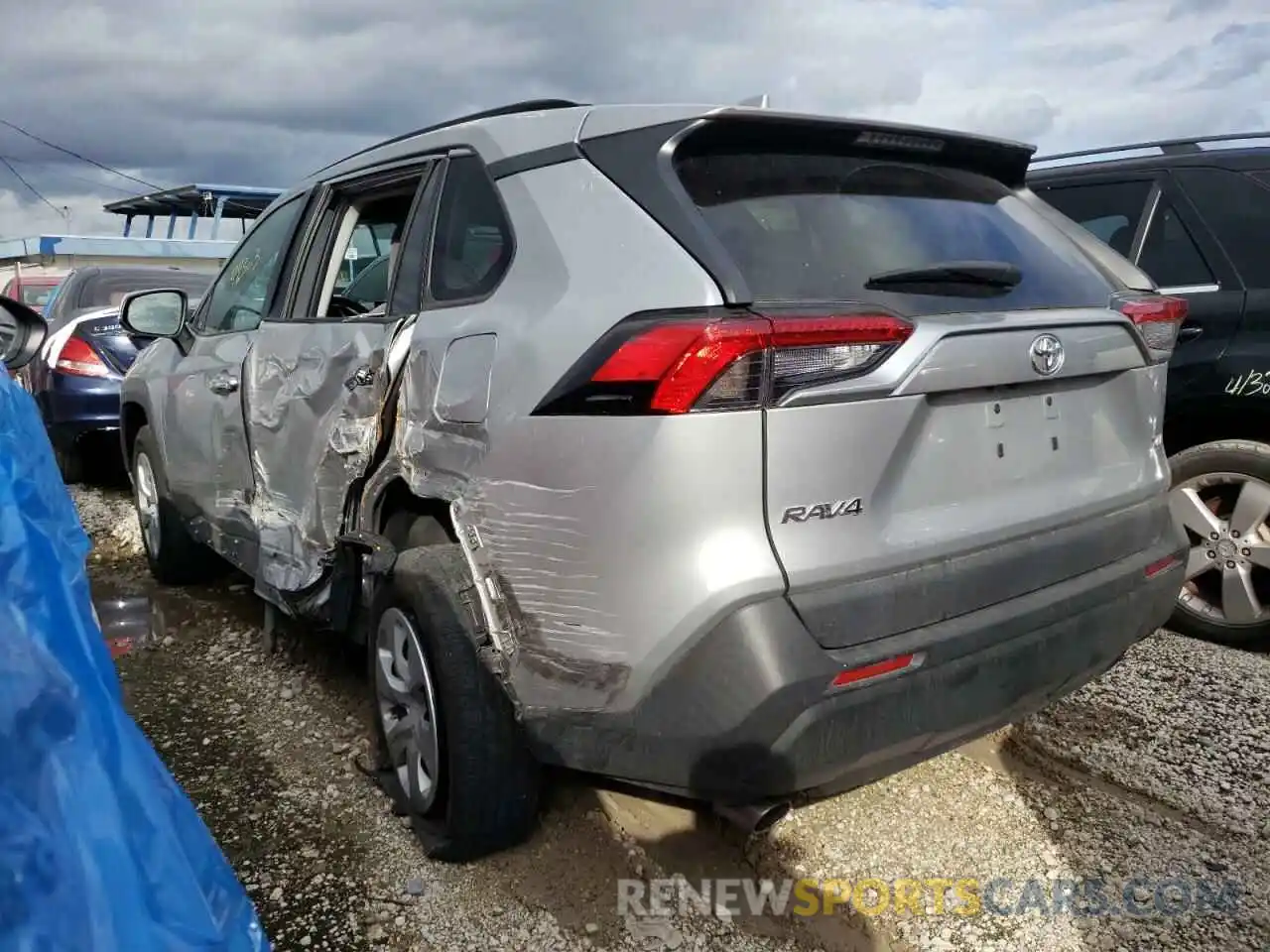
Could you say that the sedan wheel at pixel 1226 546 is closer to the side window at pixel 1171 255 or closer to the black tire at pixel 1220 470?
the black tire at pixel 1220 470

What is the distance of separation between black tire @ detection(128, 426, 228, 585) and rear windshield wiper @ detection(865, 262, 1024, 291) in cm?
369

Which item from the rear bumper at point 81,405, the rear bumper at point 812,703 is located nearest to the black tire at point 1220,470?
the rear bumper at point 812,703

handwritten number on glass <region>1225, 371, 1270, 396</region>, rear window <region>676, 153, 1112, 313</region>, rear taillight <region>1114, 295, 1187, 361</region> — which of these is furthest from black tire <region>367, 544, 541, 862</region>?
handwritten number on glass <region>1225, 371, 1270, 396</region>

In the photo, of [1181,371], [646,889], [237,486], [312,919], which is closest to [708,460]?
[646,889]

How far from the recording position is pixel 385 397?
271cm

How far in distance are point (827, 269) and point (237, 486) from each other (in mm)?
2606

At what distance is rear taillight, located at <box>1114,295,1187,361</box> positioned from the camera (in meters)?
2.52

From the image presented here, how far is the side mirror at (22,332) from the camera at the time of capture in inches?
109

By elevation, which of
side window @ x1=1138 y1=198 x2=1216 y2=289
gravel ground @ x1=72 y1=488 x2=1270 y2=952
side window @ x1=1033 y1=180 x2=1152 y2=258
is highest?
side window @ x1=1033 y1=180 x2=1152 y2=258

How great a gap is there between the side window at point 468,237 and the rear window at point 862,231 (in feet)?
1.75

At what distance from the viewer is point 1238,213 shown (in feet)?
12.6

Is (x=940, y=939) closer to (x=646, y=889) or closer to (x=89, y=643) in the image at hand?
(x=646, y=889)

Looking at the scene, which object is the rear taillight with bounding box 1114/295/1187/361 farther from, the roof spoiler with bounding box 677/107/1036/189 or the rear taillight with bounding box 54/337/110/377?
the rear taillight with bounding box 54/337/110/377

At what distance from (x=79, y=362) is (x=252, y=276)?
3.29 m
